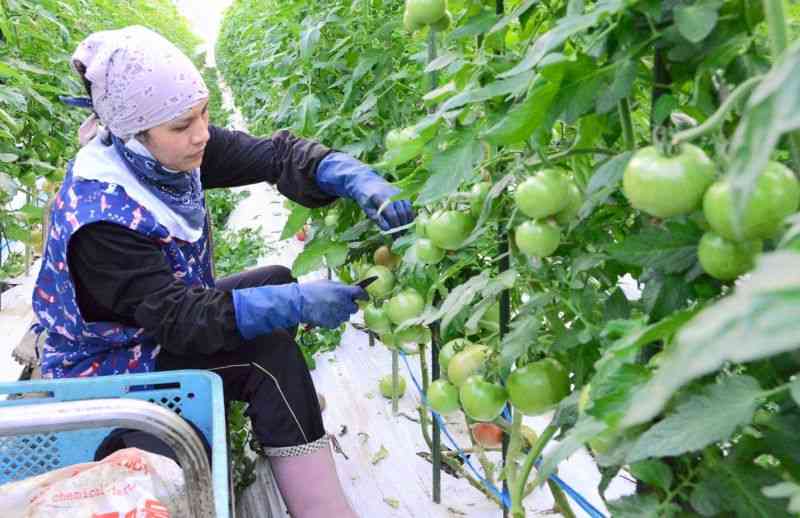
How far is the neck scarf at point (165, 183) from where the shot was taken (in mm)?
1755

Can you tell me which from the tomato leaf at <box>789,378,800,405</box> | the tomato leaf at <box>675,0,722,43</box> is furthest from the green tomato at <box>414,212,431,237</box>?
the tomato leaf at <box>789,378,800,405</box>

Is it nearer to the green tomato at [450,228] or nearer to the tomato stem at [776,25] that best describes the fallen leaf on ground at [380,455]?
the green tomato at [450,228]

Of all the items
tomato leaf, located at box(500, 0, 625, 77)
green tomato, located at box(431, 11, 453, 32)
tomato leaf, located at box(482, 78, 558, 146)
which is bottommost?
tomato leaf, located at box(482, 78, 558, 146)

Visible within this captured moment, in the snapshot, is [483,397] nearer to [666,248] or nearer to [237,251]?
[666,248]

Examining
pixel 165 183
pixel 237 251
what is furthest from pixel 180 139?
pixel 237 251

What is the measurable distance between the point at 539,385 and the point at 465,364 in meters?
0.23

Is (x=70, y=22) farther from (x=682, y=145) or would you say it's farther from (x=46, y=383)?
(x=682, y=145)

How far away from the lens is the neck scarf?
1.75 meters

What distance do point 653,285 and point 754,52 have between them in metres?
0.24

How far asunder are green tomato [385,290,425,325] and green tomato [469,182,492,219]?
399 mm

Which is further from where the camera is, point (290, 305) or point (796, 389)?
point (290, 305)

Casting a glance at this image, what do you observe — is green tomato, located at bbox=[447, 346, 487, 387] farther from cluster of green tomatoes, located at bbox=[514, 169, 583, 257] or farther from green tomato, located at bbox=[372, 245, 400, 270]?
green tomato, located at bbox=[372, 245, 400, 270]

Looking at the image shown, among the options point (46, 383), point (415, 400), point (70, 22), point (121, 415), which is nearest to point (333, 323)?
point (46, 383)

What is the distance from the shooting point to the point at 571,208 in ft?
2.84
